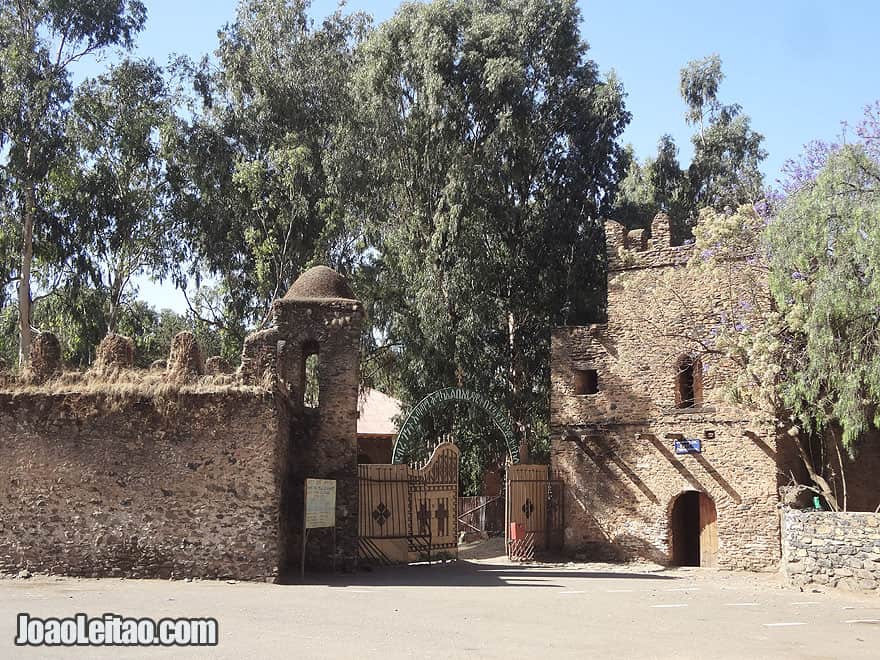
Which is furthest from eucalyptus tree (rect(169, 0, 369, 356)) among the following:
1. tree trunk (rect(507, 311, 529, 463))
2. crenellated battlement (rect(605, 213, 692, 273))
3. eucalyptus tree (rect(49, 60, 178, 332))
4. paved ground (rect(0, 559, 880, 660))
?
paved ground (rect(0, 559, 880, 660))

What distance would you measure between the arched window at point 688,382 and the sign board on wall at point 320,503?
9.21 m

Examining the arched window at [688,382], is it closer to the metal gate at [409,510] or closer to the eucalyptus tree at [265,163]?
the metal gate at [409,510]

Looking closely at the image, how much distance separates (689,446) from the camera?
21.6 metres

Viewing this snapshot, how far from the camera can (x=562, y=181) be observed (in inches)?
1129

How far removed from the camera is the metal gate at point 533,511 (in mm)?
22141

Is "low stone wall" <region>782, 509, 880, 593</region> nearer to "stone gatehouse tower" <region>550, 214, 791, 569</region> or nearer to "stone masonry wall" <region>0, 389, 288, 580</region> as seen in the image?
"stone gatehouse tower" <region>550, 214, 791, 569</region>

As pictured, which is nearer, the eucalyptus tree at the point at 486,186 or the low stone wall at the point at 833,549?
the low stone wall at the point at 833,549

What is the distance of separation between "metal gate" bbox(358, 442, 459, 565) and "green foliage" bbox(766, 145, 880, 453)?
7.63 m

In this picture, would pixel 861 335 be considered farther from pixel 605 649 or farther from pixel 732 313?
pixel 605 649

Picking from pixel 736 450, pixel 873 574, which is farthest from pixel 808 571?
pixel 736 450

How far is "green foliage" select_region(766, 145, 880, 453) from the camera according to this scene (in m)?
15.6

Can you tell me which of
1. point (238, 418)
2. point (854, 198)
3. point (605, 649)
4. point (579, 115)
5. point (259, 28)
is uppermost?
point (259, 28)

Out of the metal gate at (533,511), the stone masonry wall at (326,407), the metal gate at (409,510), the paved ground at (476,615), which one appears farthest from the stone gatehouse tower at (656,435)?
the stone masonry wall at (326,407)

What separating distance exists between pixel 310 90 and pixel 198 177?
471 cm
